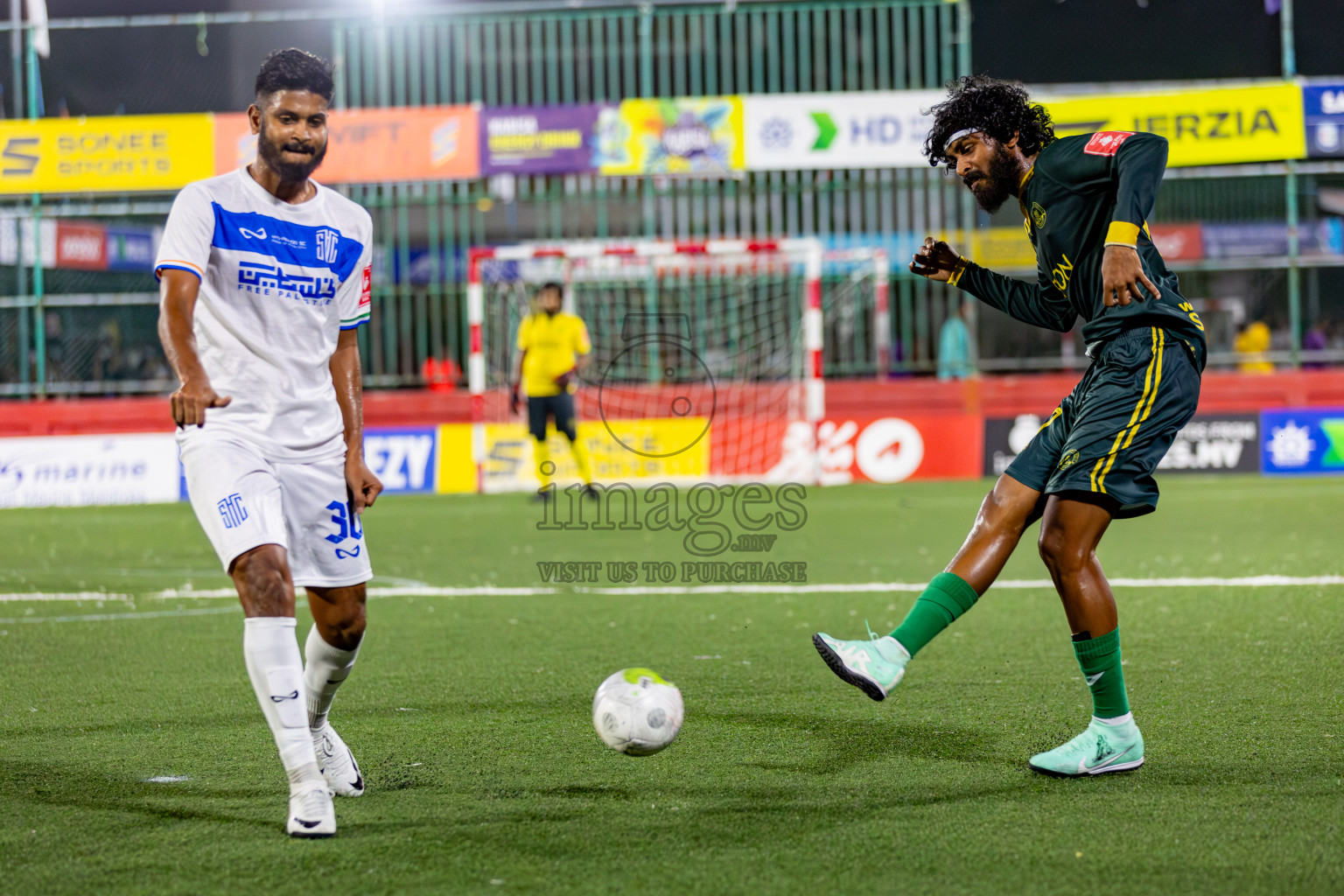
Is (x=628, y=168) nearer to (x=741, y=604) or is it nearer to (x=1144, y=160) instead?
(x=741, y=604)

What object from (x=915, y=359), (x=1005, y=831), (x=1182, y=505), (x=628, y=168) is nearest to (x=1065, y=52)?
(x=915, y=359)

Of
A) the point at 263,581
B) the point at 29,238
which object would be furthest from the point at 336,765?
the point at 29,238

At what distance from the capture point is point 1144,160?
3826 millimetres

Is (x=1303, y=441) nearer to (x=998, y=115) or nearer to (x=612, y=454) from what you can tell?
(x=612, y=454)

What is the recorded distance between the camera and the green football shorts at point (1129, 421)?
12.9ft

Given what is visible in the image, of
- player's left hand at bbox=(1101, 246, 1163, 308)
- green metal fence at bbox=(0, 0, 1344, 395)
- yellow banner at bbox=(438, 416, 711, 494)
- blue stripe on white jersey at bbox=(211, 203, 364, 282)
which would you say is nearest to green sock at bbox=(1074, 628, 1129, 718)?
player's left hand at bbox=(1101, 246, 1163, 308)

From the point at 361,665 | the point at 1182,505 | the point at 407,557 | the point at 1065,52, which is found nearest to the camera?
the point at 361,665

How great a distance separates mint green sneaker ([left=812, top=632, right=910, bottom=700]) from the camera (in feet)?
12.4

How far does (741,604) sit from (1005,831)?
14.7 ft

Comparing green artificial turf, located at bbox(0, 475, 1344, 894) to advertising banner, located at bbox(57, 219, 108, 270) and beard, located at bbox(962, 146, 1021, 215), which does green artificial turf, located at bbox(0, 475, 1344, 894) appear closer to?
beard, located at bbox(962, 146, 1021, 215)

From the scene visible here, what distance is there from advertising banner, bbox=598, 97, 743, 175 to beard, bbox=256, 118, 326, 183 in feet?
48.0

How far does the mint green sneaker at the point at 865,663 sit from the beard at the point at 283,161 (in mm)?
1982

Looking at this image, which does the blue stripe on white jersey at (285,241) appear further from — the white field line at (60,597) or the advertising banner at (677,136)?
Result: the advertising banner at (677,136)

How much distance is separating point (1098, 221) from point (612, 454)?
13088 millimetres
